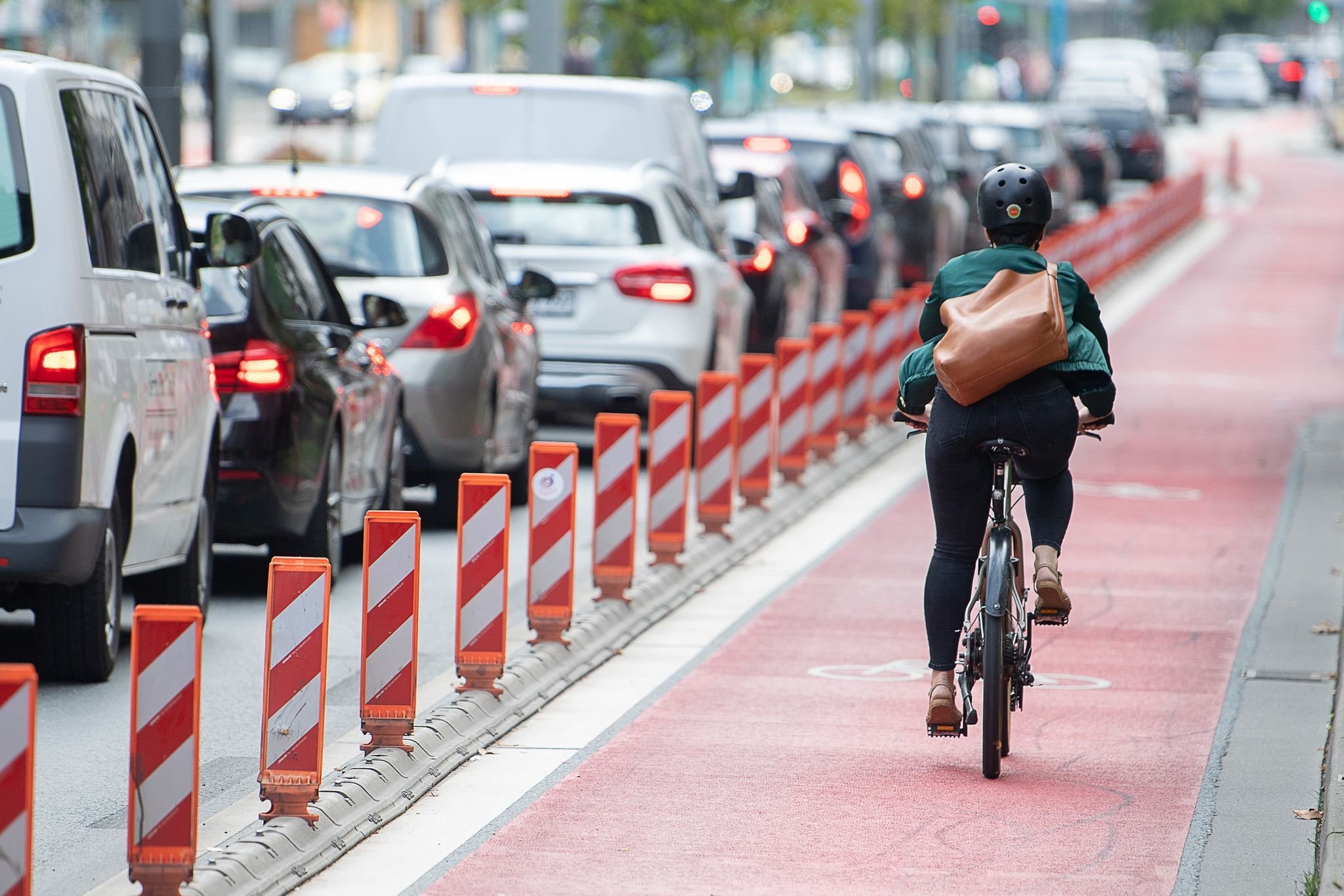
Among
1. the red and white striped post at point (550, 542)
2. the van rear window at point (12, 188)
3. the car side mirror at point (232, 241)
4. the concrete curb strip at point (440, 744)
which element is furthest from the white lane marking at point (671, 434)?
the van rear window at point (12, 188)

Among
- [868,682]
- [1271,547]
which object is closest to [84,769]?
[868,682]

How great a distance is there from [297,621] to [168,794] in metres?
0.79

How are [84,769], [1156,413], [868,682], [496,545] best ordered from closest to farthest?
[84,769], [496,545], [868,682], [1156,413]

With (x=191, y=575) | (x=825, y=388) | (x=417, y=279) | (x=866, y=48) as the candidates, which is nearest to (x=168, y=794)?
(x=191, y=575)

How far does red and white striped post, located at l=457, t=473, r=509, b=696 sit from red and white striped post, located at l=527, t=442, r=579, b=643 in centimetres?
88

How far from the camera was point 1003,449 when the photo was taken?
24.7 ft

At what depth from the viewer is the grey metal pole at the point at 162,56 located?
655 inches

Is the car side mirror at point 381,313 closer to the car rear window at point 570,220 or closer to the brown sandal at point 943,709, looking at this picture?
the car rear window at point 570,220

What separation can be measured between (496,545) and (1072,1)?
122 meters

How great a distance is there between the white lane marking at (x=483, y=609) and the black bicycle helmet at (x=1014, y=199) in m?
1.92

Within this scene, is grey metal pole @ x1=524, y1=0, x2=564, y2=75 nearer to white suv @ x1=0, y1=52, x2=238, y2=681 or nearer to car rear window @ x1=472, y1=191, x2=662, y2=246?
car rear window @ x1=472, y1=191, x2=662, y2=246

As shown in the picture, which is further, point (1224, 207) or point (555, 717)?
point (1224, 207)

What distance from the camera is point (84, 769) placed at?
25.5ft

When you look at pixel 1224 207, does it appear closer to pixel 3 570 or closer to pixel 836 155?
pixel 836 155
